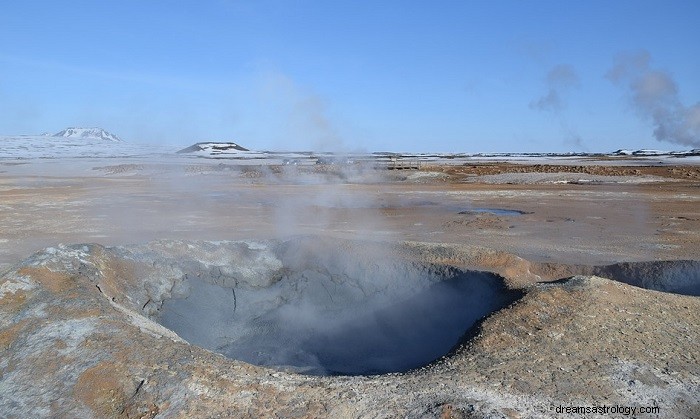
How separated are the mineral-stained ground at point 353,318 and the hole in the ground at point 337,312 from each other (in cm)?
2

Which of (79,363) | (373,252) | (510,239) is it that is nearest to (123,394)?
(79,363)

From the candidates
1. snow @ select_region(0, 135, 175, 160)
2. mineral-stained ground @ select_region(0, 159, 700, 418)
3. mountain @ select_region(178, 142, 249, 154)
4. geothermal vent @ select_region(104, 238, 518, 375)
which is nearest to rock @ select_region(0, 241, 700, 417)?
mineral-stained ground @ select_region(0, 159, 700, 418)

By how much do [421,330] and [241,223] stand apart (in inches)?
299

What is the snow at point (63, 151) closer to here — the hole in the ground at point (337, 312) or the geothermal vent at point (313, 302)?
the geothermal vent at point (313, 302)

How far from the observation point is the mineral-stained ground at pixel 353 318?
3.41 meters

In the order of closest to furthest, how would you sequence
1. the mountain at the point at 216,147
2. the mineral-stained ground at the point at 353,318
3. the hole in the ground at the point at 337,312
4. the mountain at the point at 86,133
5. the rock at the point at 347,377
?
the rock at the point at 347,377
the mineral-stained ground at the point at 353,318
the hole in the ground at the point at 337,312
the mountain at the point at 216,147
the mountain at the point at 86,133

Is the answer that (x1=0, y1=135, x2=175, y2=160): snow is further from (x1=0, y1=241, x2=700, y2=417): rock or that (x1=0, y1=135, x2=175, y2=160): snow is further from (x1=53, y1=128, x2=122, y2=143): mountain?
(x1=53, y1=128, x2=122, y2=143): mountain

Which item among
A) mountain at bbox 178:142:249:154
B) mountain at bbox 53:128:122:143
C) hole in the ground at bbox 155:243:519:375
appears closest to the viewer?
hole in the ground at bbox 155:243:519:375

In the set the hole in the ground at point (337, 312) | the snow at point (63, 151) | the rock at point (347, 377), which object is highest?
the rock at point (347, 377)

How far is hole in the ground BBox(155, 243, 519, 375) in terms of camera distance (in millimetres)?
5707

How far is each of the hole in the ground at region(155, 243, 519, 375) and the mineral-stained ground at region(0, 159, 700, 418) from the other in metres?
0.02

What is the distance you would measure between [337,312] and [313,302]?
33cm

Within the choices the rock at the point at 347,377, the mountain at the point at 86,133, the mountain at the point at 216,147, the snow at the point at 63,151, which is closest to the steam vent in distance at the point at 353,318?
the rock at the point at 347,377

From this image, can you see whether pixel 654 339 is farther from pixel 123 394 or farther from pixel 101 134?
pixel 101 134
